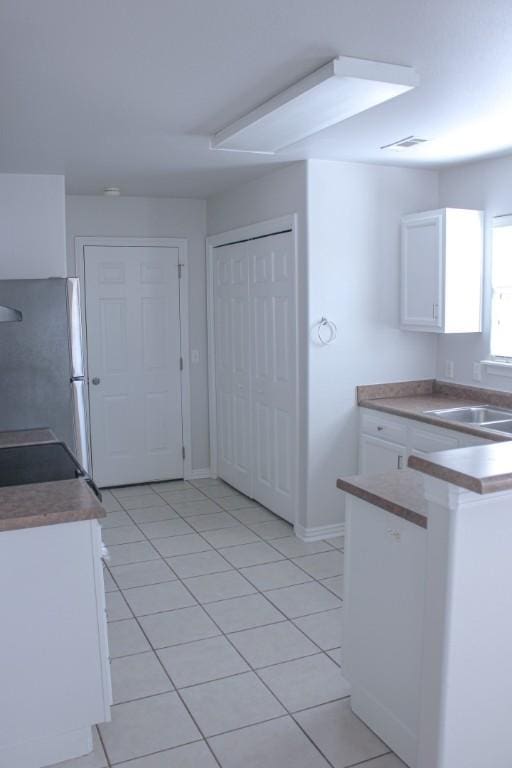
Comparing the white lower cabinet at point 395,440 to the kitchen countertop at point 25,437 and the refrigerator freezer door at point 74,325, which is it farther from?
the kitchen countertop at point 25,437

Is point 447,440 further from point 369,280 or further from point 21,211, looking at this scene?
point 21,211

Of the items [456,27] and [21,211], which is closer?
[456,27]

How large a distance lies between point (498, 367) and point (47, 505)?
294 cm

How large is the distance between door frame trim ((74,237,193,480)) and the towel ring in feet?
5.97

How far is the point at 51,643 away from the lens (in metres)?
2.32

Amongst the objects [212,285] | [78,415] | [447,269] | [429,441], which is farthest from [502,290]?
[78,415]

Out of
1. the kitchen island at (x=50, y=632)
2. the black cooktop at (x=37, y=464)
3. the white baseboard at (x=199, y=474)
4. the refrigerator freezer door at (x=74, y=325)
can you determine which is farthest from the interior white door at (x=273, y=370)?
the kitchen island at (x=50, y=632)

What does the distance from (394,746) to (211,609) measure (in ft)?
4.36

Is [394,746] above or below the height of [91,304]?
below

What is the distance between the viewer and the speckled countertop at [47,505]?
88.7 inches

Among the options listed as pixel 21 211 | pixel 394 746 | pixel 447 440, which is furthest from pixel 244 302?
pixel 394 746

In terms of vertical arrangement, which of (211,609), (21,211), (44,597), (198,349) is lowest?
(211,609)

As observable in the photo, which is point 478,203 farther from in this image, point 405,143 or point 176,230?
point 176,230

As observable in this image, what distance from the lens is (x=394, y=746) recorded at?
2.38 m
